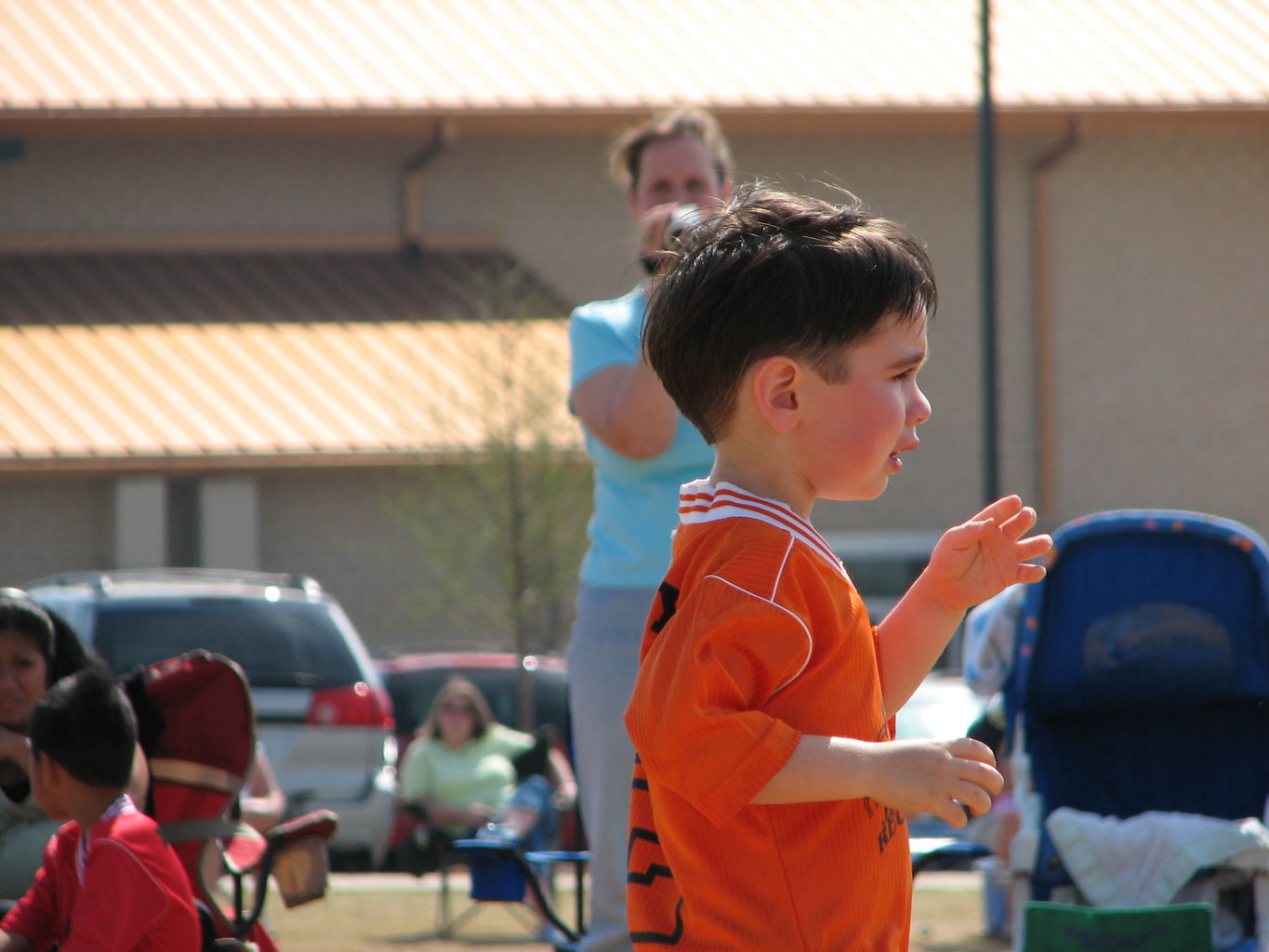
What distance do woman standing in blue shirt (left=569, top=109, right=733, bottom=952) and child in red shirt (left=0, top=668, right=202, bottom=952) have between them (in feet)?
2.94

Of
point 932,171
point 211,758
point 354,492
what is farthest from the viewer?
point 932,171

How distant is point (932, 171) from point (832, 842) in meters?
17.1

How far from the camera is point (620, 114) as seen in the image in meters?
17.8

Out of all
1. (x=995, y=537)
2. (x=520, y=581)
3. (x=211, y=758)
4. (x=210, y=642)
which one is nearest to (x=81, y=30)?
(x=520, y=581)

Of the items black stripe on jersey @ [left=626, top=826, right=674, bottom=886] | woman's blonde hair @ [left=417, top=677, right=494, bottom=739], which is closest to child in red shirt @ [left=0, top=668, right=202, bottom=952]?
black stripe on jersey @ [left=626, top=826, right=674, bottom=886]

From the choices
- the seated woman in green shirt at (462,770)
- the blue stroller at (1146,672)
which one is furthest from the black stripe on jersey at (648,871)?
the seated woman in green shirt at (462,770)

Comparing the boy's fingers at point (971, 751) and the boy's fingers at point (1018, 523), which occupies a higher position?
the boy's fingers at point (1018, 523)

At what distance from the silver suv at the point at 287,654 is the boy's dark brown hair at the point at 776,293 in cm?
701

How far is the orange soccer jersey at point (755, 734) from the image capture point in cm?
185

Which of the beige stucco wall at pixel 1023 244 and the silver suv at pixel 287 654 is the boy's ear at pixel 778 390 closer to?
the silver suv at pixel 287 654

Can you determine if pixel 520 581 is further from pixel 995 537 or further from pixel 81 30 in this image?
pixel 995 537

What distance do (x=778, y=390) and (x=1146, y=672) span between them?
3409mm

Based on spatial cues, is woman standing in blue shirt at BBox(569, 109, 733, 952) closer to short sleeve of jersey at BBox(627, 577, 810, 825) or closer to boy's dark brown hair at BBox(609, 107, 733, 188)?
boy's dark brown hair at BBox(609, 107, 733, 188)

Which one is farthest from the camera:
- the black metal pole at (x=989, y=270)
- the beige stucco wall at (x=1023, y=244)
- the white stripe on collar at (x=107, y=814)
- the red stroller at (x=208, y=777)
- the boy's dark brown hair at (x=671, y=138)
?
the beige stucco wall at (x=1023, y=244)
